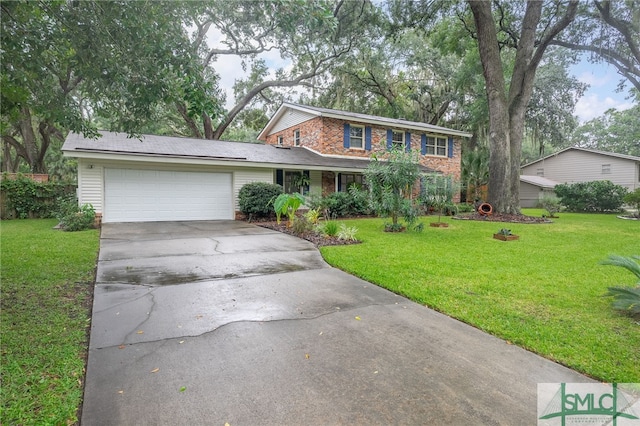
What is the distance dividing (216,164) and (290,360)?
1120 cm

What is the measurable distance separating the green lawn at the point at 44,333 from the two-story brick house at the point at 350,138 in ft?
34.9

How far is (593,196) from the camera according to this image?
62.9 feet

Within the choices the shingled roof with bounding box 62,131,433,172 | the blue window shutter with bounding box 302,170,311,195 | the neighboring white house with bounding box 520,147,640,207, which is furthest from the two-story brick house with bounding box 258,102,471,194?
the neighboring white house with bounding box 520,147,640,207

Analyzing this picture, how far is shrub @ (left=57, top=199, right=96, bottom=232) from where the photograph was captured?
9906mm

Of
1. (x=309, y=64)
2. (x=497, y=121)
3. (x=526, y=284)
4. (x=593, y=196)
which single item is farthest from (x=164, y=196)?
(x=593, y=196)

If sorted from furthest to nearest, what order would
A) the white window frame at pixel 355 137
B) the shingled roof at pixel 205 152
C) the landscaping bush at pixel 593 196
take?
1. the landscaping bush at pixel 593 196
2. the white window frame at pixel 355 137
3. the shingled roof at pixel 205 152

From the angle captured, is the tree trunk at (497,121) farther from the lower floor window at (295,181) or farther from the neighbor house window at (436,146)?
the lower floor window at (295,181)

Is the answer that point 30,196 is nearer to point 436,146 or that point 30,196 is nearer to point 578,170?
point 436,146

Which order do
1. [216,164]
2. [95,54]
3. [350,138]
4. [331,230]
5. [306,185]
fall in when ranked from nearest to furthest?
1. [95,54]
2. [331,230]
3. [216,164]
4. [306,185]
5. [350,138]

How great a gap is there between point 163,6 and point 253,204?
866 cm

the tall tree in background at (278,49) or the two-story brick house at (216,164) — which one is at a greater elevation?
the tall tree in background at (278,49)

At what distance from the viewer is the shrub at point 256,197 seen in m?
12.6

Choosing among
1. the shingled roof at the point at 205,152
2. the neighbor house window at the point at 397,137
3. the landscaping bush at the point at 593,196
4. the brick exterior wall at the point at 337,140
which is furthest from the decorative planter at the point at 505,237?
the landscaping bush at the point at 593,196

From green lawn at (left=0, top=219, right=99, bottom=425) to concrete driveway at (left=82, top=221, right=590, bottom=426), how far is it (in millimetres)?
146
